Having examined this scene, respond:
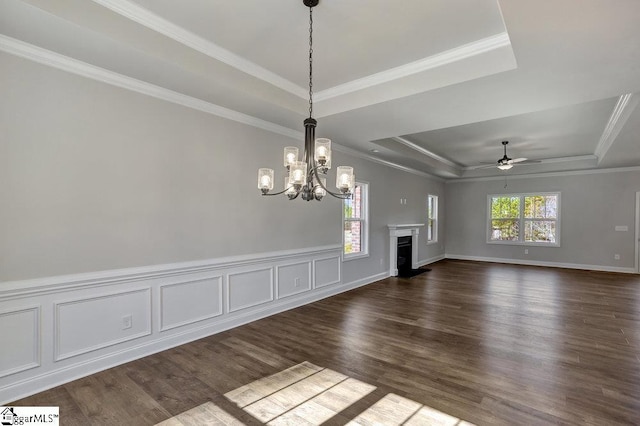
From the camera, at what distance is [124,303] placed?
2951 millimetres

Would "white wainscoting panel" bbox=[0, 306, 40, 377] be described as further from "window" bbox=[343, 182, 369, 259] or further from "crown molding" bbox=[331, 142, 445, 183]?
"window" bbox=[343, 182, 369, 259]

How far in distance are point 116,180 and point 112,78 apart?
927mm

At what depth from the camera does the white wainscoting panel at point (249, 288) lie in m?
3.90

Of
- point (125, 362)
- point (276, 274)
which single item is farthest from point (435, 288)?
point (125, 362)

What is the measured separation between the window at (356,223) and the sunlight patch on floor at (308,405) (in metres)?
3.39

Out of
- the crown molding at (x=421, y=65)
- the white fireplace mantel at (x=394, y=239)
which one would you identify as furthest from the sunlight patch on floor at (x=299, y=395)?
the white fireplace mantel at (x=394, y=239)

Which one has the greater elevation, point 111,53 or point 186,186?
point 111,53

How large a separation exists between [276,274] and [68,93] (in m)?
3.02

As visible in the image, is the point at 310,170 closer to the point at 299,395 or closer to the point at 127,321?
the point at 299,395

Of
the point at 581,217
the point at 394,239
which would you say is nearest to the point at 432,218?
the point at 394,239

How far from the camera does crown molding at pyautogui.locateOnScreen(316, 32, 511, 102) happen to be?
2.71m

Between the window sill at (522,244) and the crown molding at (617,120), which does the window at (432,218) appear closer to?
the window sill at (522,244)

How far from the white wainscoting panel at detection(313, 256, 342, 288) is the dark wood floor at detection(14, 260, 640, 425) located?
13.2 inches

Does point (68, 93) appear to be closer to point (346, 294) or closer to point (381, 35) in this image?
point (381, 35)
